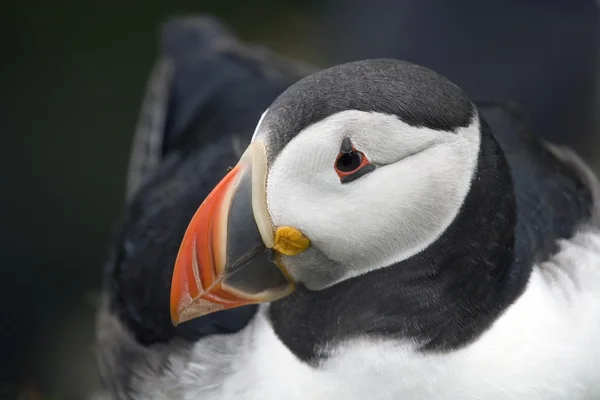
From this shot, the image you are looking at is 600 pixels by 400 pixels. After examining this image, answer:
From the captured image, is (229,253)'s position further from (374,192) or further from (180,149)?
(180,149)

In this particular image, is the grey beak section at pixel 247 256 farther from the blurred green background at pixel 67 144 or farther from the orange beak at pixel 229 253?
the blurred green background at pixel 67 144

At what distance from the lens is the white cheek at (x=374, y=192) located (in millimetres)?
1756

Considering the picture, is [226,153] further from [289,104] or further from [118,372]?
[289,104]

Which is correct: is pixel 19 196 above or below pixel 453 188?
below

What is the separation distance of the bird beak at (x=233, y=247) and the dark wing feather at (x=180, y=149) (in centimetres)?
40

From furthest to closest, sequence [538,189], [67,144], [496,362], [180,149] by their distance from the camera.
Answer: [67,144] < [180,149] < [538,189] < [496,362]

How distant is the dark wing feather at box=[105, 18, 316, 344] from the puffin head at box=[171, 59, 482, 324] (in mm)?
504

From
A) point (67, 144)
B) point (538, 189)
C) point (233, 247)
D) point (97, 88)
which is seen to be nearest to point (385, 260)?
point (233, 247)

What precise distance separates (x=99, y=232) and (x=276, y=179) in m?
3.46

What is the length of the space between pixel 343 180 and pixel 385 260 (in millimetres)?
258

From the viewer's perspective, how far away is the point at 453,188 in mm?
1832

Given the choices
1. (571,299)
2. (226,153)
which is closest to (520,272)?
(571,299)

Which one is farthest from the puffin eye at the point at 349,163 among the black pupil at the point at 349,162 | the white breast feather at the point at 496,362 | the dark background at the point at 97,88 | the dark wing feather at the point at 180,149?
the dark background at the point at 97,88

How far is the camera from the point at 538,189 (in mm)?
2332
